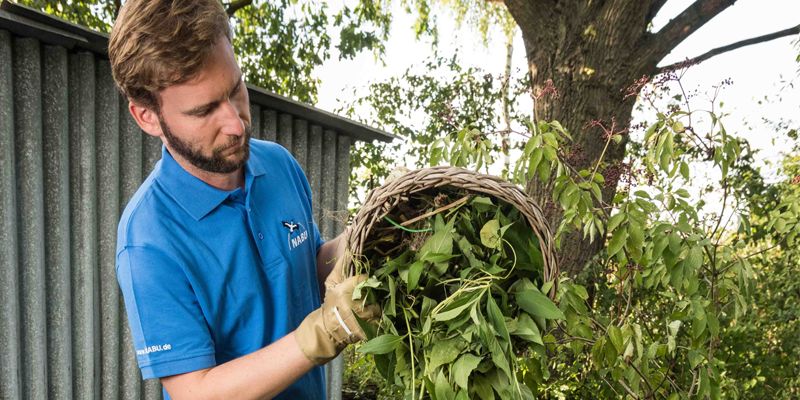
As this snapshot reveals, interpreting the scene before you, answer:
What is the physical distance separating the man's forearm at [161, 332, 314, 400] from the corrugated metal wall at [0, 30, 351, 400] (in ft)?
5.52

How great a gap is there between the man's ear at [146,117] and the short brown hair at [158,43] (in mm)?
22

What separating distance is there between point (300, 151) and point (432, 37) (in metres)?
3.73

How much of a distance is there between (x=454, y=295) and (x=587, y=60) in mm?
3394

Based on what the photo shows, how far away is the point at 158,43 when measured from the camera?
1.45 m

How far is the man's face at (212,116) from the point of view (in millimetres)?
1488

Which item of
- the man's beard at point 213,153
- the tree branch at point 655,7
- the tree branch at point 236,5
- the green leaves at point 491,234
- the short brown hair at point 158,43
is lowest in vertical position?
the green leaves at point 491,234

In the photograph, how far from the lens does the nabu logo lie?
5.90 feet

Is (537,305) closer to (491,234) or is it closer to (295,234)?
(491,234)

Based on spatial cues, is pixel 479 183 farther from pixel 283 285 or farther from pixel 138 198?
pixel 138 198

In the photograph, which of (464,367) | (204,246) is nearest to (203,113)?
(204,246)

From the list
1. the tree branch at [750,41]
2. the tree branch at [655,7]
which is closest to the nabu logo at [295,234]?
→ the tree branch at [655,7]

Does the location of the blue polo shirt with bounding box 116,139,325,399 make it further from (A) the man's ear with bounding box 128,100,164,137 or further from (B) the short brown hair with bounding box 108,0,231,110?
(B) the short brown hair with bounding box 108,0,231,110

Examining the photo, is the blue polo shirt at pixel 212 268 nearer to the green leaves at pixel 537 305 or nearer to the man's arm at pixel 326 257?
the man's arm at pixel 326 257

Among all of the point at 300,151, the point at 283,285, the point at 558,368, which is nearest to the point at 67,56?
the point at 300,151
